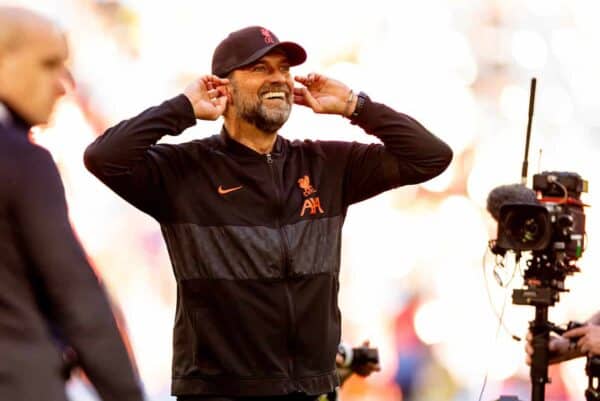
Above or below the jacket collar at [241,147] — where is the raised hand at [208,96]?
above

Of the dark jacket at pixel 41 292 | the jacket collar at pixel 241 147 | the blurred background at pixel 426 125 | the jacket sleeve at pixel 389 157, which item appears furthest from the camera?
the blurred background at pixel 426 125

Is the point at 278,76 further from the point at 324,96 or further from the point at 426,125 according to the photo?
the point at 426,125

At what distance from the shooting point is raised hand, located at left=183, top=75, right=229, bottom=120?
3387 mm

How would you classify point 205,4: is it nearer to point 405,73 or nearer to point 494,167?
point 405,73

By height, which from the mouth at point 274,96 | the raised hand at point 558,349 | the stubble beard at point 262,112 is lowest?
the raised hand at point 558,349

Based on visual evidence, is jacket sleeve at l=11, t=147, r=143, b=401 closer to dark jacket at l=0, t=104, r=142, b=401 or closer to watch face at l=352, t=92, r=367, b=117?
dark jacket at l=0, t=104, r=142, b=401

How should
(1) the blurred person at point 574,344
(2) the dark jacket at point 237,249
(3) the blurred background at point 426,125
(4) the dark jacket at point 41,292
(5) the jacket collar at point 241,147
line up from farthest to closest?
(3) the blurred background at point 426,125 < (1) the blurred person at point 574,344 < (5) the jacket collar at point 241,147 < (2) the dark jacket at point 237,249 < (4) the dark jacket at point 41,292

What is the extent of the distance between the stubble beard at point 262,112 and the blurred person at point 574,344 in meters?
1.22

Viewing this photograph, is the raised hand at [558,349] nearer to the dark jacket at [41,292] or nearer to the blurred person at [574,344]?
the blurred person at [574,344]

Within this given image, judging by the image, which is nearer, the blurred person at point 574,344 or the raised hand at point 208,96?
the raised hand at point 208,96

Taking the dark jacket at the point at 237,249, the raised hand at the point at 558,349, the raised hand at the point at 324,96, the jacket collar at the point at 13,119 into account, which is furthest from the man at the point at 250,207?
the jacket collar at the point at 13,119

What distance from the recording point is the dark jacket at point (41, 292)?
200cm

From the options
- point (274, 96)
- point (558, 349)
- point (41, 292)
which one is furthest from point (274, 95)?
point (41, 292)

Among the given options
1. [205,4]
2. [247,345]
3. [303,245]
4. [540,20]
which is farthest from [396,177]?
[540,20]
